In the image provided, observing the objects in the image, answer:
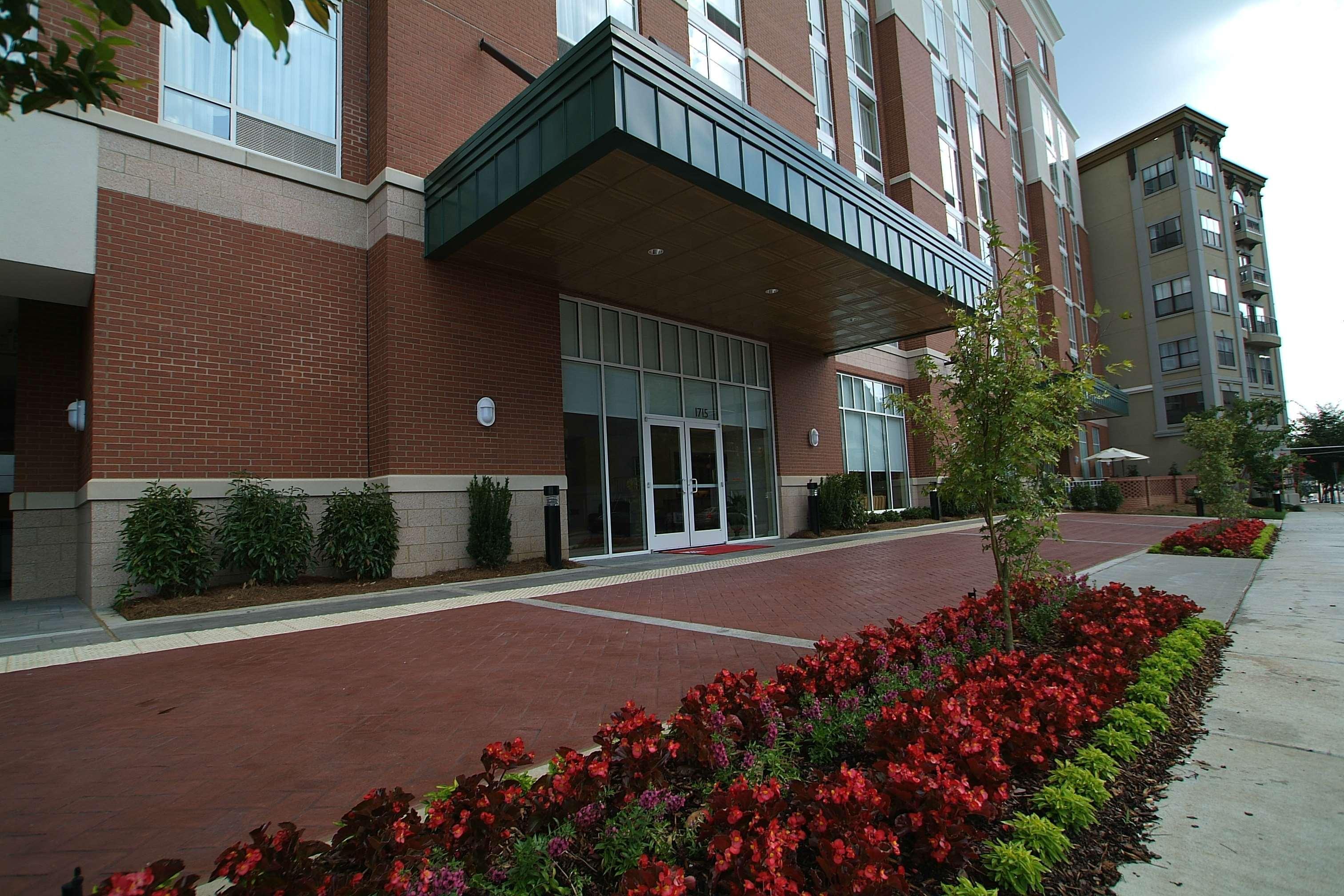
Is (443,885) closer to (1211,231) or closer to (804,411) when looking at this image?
(804,411)

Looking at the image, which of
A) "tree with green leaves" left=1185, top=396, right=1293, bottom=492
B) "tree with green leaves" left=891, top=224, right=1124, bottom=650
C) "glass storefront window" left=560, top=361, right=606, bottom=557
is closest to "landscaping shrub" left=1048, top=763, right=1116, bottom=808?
"tree with green leaves" left=891, top=224, right=1124, bottom=650

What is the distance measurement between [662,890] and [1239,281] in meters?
56.5

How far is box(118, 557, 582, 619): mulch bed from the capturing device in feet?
23.4

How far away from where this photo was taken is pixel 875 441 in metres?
21.0

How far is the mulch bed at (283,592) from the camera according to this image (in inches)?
281

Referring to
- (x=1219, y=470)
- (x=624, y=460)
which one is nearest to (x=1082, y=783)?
(x=624, y=460)

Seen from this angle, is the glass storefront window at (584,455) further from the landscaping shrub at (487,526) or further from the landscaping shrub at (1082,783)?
the landscaping shrub at (1082,783)

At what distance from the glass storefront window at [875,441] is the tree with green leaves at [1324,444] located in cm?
4172

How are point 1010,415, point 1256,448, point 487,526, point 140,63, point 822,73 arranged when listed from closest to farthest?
point 1010,415 → point 140,63 → point 487,526 → point 822,73 → point 1256,448

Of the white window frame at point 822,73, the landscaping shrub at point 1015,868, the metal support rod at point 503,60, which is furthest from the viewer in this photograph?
the white window frame at point 822,73

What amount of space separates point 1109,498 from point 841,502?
46.9 feet

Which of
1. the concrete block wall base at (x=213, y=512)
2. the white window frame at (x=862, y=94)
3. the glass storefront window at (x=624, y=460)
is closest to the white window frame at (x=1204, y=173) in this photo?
the white window frame at (x=862, y=94)

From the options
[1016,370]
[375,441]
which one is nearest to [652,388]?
[375,441]

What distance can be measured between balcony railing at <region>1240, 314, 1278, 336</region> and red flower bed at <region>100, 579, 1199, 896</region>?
175ft
